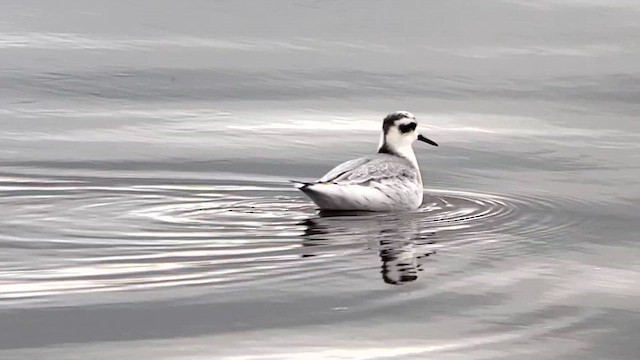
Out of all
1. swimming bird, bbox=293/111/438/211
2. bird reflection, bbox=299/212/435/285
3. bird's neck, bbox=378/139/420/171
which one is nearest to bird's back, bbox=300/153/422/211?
swimming bird, bbox=293/111/438/211

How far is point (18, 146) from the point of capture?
36.3 feet

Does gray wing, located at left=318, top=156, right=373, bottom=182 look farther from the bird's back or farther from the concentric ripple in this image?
the concentric ripple

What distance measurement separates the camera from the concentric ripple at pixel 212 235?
7621 mm

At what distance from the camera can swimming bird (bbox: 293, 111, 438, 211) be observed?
951 cm

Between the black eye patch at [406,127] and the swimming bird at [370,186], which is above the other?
the black eye patch at [406,127]

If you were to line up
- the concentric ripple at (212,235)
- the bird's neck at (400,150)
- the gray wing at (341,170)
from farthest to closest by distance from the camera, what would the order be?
1. the bird's neck at (400,150)
2. the gray wing at (341,170)
3. the concentric ripple at (212,235)

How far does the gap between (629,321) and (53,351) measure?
2718 millimetres

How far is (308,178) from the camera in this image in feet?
34.4

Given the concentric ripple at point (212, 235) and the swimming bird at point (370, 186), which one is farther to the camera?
the swimming bird at point (370, 186)

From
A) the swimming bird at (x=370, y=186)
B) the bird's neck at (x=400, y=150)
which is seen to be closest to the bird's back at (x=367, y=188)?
the swimming bird at (x=370, y=186)

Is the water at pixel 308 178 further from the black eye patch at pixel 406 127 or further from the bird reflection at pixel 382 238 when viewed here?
the black eye patch at pixel 406 127

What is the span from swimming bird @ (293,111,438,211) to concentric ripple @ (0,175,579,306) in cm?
11

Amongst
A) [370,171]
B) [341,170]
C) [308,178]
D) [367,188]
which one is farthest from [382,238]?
[308,178]

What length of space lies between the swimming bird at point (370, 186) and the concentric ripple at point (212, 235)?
111 mm
